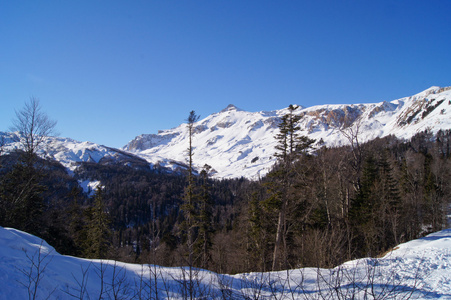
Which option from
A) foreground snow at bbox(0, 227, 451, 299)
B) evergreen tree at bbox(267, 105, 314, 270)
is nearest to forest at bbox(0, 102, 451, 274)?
evergreen tree at bbox(267, 105, 314, 270)

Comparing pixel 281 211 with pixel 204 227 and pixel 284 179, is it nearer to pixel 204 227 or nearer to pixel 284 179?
pixel 284 179

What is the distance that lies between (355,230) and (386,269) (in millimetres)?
10499

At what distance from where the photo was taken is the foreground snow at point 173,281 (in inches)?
141

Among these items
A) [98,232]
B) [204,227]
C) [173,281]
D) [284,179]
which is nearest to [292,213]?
[284,179]

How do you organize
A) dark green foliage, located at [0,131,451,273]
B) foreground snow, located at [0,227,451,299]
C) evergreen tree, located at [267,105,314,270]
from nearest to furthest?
1. foreground snow, located at [0,227,451,299]
2. evergreen tree, located at [267,105,314,270]
3. dark green foliage, located at [0,131,451,273]

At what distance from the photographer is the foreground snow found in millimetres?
3576

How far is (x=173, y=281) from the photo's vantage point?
6422 millimetres

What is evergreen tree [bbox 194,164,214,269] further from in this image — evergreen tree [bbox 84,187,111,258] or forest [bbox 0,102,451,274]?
evergreen tree [bbox 84,187,111,258]

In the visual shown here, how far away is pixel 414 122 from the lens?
163000mm

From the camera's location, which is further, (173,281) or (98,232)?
(98,232)

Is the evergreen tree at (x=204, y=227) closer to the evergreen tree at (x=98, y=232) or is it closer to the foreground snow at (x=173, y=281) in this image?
the evergreen tree at (x=98, y=232)

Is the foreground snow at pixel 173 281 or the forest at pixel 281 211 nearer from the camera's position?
the foreground snow at pixel 173 281

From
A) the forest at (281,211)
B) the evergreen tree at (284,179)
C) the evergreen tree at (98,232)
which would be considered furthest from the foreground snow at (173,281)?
the evergreen tree at (98,232)

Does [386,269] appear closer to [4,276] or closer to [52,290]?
[52,290]
